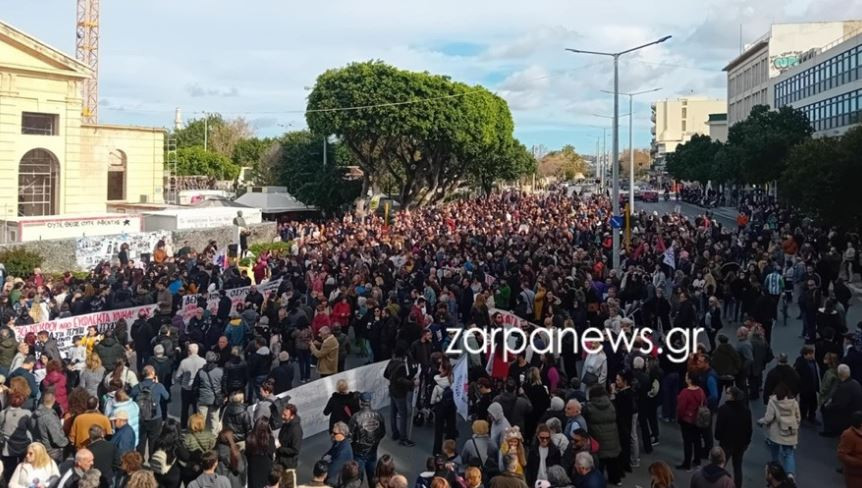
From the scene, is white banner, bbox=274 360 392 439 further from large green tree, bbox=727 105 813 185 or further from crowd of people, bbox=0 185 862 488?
large green tree, bbox=727 105 813 185

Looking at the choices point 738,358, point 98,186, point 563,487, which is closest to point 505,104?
point 98,186

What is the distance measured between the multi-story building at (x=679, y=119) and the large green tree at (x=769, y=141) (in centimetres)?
10266

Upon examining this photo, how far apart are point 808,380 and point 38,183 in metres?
44.6

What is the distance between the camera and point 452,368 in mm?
10422

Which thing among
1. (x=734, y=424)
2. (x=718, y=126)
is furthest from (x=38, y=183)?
(x=718, y=126)

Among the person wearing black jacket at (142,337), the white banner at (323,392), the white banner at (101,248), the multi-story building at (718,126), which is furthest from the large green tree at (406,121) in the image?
the multi-story building at (718,126)

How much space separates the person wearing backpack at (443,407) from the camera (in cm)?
1006

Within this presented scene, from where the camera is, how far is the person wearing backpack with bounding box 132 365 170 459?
9297 mm

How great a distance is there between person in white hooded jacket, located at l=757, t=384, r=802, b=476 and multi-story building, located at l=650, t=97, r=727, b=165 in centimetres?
14406

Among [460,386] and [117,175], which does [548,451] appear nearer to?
[460,386]

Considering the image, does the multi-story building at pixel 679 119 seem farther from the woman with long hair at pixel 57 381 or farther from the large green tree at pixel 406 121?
the woman with long hair at pixel 57 381

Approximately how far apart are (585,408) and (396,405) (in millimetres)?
2907

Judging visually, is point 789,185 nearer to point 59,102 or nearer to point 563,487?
point 563,487

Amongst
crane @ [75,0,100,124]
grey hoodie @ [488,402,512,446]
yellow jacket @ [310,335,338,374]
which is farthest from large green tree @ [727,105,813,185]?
crane @ [75,0,100,124]
